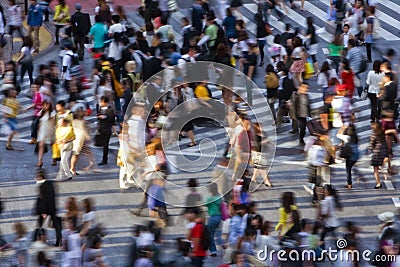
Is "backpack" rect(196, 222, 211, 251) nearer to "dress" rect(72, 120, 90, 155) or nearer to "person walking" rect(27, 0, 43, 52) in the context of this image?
"dress" rect(72, 120, 90, 155)

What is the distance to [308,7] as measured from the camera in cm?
3456

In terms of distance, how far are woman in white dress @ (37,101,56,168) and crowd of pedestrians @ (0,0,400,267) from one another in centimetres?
3

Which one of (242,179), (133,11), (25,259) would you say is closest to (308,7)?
(133,11)

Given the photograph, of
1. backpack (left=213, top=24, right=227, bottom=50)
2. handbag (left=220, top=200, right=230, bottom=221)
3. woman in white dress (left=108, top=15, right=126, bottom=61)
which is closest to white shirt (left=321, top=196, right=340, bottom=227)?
handbag (left=220, top=200, right=230, bottom=221)

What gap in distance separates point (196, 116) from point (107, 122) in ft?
6.65

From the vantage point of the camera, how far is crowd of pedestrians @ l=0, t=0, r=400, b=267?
18.0 m

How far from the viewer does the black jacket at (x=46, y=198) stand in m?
19.4

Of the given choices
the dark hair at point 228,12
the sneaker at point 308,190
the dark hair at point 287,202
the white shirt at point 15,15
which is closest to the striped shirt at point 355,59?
the dark hair at point 228,12

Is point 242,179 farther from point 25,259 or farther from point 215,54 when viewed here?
point 215,54

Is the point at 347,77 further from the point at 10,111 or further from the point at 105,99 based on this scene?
the point at 10,111

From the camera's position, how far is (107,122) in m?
23.1

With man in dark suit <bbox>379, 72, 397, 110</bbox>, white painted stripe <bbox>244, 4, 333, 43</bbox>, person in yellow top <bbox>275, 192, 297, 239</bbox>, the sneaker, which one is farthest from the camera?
white painted stripe <bbox>244, 4, 333, 43</bbox>

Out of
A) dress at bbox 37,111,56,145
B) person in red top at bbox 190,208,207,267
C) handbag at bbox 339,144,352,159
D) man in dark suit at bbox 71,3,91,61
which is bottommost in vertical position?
person in red top at bbox 190,208,207,267

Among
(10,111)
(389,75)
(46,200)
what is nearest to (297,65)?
(389,75)
